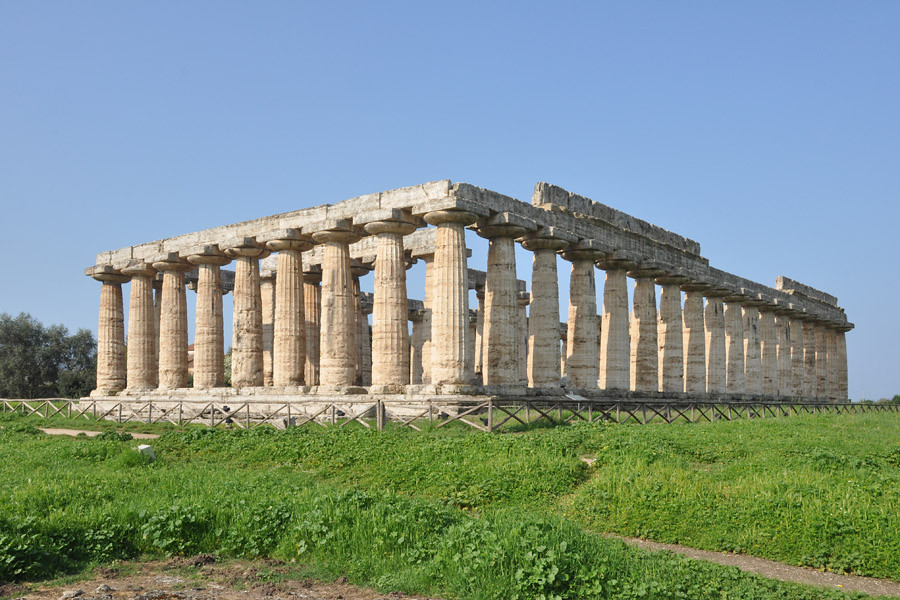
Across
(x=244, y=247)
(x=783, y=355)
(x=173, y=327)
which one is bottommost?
(x=783, y=355)

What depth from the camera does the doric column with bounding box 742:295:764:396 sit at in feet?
167

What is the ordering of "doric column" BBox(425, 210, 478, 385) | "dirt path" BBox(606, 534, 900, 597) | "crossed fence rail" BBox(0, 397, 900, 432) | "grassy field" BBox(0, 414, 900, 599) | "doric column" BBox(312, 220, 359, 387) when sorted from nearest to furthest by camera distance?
"grassy field" BBox(0, 414, 900, 599), "dirt path" BBox(606, 534, 900, 597), "crossed fence rail" BBox(0, 397, 900, 432), "doric column" BBox(425, 210, 478, 385), "doric column" BBox(312, 220, 359, 387)

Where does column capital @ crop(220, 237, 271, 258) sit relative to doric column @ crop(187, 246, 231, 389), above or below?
above

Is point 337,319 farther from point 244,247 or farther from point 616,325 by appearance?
point 616,325

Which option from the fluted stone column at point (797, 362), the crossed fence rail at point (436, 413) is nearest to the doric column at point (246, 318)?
the crossed fence rail at point (436, 413)

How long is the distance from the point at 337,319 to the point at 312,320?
25.8 feet

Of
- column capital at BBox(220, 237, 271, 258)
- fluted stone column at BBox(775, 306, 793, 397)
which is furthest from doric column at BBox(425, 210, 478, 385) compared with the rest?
fluted stone column at BBox(775, 306, 793, 397)

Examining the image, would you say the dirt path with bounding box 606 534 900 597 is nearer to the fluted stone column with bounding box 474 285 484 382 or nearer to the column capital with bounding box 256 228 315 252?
the column capital with bounding box 256 228 315 252

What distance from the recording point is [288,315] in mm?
35031

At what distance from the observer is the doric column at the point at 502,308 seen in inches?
1215

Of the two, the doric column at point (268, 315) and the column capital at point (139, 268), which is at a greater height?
the column capital at point (139, 268)

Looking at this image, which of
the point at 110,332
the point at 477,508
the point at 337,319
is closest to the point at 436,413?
the point at 337,319

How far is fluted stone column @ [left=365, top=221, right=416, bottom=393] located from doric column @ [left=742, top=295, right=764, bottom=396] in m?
28.8

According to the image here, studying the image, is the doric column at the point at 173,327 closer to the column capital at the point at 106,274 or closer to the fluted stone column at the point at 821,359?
the column capital at the point at 106,274
